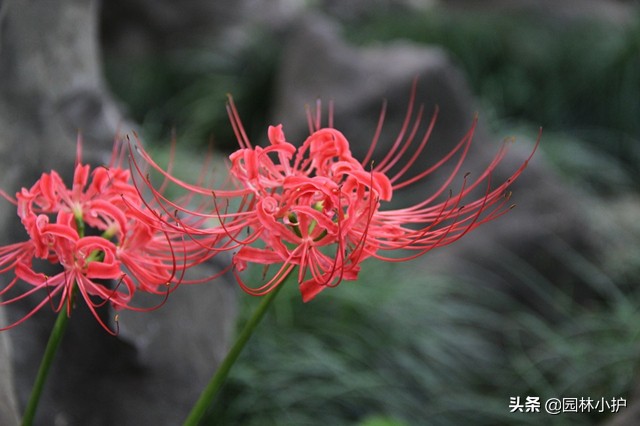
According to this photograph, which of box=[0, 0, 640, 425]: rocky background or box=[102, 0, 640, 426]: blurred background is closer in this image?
box=[0, 0, 640, 425]: rocky background

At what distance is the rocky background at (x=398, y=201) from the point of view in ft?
4.41

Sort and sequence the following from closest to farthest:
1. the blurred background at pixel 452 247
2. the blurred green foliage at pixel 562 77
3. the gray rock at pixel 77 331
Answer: the gray rock at pixel 77 331, the blurred background at pixel 452 247, the blurred green foliage at pixel 562 77

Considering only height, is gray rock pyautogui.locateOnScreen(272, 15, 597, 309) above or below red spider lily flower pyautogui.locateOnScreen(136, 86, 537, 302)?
above

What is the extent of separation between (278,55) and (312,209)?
3599mm

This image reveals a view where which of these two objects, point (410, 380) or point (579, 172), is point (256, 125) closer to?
point (579, 172)

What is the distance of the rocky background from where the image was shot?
1345 millimetres

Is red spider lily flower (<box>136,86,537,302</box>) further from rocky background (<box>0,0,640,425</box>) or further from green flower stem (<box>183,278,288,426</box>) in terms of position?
rocky background (<box>0,0,640,425</box>)

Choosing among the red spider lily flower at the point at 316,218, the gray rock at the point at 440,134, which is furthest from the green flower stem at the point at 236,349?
the gray rock at the point at 440,134

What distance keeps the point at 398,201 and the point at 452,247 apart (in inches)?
13.9

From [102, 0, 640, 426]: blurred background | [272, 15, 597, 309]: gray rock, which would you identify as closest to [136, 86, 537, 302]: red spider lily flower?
[102, 0, 640, 426]: blurred background

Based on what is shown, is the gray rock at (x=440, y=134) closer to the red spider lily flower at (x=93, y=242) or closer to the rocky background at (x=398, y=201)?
the rocky background at (x=398, y=201)

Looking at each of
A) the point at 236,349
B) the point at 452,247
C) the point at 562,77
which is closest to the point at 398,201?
the point at 452,247

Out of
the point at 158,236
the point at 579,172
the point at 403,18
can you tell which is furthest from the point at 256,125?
the point at 158,236

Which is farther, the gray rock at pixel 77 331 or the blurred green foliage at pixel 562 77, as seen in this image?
the blurred green foliage at pixel 562 77
